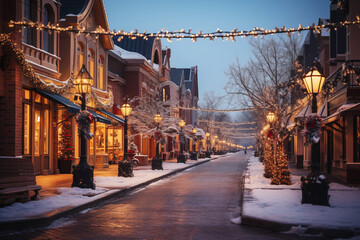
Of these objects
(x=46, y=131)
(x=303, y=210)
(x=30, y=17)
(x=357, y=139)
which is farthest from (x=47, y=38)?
(x=303, y=210)

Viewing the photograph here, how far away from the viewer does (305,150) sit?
3338 cm

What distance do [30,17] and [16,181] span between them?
1161 cm

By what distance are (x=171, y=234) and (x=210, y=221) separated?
1.74 metres

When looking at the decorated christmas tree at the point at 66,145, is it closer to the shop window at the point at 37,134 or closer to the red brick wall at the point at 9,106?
the shop window at the point at 37,134

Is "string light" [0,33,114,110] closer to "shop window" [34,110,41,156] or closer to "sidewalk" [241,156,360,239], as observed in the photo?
"shop window" [34,110,41,156]

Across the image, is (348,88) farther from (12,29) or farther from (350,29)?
(12,29)

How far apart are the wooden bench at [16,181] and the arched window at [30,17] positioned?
9.42 meters

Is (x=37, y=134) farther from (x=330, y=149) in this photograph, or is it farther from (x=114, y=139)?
(x=330, y=149)

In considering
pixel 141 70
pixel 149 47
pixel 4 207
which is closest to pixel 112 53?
pixel 141 70

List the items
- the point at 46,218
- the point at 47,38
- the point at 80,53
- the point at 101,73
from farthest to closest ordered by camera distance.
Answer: the point at 101,73 → the point at 80,53 → the point at 47,38 → the point at 46,218

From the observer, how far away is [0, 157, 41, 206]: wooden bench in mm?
11102

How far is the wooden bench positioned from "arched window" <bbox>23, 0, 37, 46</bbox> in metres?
9.42

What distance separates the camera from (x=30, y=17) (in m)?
21.4

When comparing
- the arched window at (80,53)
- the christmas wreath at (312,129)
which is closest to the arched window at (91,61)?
the arched window at (80,53)
